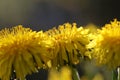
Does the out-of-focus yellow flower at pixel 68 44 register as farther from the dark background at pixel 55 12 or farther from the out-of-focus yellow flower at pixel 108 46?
the dark background at pixel 55 12

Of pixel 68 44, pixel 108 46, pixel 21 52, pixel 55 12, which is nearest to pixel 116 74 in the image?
pixel 108 46

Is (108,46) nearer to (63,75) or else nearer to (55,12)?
(63,75)

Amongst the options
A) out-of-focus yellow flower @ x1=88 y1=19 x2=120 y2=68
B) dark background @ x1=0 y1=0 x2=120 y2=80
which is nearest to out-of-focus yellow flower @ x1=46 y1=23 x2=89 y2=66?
out-of-focus yellow flower @ x1=88 y1=19 x2=120 y2=68

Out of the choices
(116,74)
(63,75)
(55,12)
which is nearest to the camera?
(116,74)

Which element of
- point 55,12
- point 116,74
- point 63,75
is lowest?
point 116,74

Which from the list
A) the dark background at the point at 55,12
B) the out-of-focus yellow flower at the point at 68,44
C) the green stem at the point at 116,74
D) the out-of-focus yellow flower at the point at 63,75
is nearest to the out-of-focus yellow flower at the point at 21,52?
the out-of-focus yellow flower at the point at 68,44

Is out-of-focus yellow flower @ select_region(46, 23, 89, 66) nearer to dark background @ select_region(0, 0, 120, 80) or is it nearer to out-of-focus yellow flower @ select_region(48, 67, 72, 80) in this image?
out-of-focus yellow flower @ select_region(48, 67, 72, 80)
